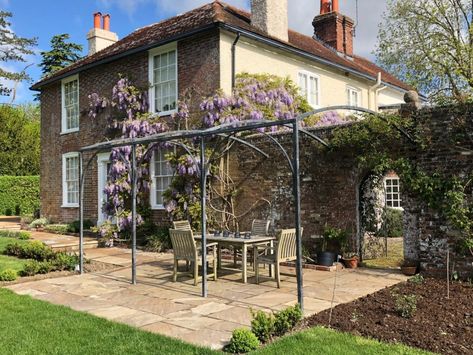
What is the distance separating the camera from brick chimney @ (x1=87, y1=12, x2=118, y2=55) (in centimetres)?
2002

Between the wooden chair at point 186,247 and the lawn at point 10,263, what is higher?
the wooden chair at point 186,247

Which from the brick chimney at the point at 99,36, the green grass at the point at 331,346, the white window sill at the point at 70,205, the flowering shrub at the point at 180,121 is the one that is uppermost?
the brick chimney at the point at 99,36

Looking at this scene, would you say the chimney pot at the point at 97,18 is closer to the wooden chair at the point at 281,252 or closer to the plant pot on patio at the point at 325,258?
the plant pot on patio at the point at 325,258

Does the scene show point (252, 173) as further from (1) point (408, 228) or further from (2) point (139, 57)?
(2) point (139, 57)

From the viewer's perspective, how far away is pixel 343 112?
18.0 metres

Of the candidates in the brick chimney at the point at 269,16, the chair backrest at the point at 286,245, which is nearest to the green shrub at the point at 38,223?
the brick chimney at the point at 269,16

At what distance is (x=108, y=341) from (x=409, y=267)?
607 centimetres

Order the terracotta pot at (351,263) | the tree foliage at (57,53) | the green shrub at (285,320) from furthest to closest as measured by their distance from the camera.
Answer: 1. the tree foliage at (57,53)
2. the terracotta pot at (351,263)
3. the green shrub at (285,320)

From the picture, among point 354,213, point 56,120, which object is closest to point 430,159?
point 354,213

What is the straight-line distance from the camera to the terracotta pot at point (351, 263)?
9898 mm

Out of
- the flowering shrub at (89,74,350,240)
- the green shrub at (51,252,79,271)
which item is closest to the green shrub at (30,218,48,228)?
the flowering shrub at (89,74,350,240)

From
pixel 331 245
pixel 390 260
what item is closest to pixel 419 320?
pixel 331 245

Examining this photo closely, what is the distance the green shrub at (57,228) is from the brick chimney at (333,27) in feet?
46.1

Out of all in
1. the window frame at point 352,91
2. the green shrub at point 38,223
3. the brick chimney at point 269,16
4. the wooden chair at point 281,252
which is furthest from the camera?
the window frame at point 352,91
